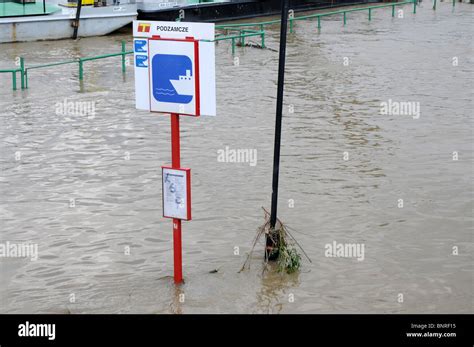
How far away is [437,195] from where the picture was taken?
12219 millimetres

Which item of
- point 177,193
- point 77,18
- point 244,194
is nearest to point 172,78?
point 177,193

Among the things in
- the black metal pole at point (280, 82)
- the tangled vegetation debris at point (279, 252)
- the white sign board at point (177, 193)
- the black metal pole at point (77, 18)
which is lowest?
the tangled vegetation debris at point (279, 252)

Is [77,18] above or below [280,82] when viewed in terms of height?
above

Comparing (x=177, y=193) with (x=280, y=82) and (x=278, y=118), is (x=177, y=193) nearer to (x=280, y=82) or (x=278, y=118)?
(x=278, y=118)

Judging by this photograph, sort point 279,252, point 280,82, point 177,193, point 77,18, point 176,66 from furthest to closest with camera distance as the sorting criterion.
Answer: point 77,18 < point 279,252 < point 280,82 < point 177,193 < point 176,66

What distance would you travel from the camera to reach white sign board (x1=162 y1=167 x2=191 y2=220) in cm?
855

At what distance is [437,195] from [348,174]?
1491mm

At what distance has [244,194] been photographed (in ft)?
40.4

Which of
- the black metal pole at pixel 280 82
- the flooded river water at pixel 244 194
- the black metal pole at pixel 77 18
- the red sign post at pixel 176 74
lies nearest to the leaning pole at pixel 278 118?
the black metal pole at pixel 280 82

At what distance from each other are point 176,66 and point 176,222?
151 centimetres

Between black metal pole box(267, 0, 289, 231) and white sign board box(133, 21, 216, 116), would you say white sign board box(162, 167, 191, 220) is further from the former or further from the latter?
black metal pole box(267, 0, 289, 231)

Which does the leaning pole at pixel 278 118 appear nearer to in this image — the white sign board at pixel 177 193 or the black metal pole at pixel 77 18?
the white sign board at pixel 177 193

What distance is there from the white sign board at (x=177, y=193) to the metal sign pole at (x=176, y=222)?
9 centimetres

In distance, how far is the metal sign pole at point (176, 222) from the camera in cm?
852
